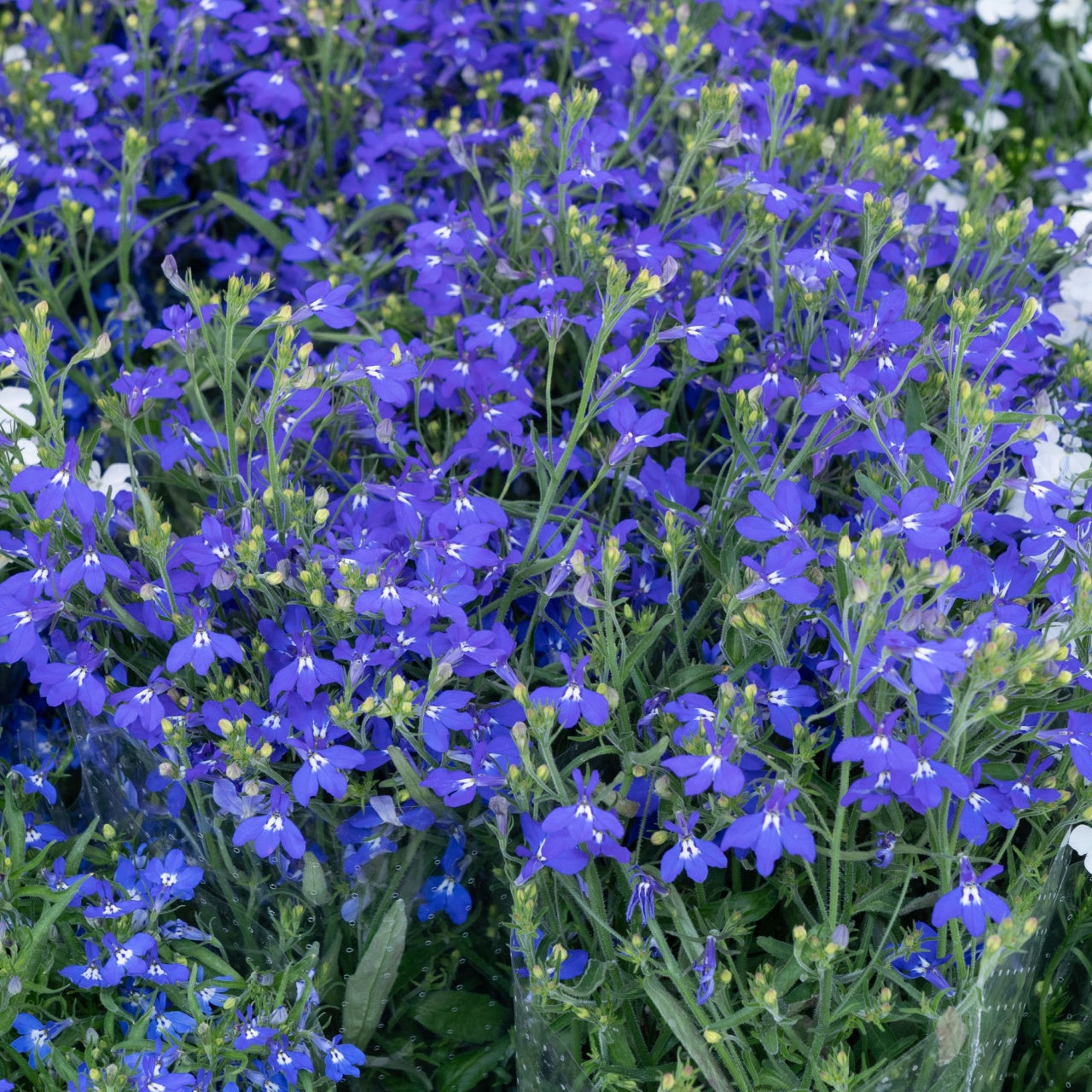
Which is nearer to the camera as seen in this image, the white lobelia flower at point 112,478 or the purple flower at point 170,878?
the purple flower at point 170,878

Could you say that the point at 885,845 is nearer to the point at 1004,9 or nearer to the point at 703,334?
the point at 703,334

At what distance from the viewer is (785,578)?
1.60 m

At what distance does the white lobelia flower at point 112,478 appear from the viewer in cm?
211

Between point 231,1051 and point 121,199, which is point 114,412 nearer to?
point 121,199

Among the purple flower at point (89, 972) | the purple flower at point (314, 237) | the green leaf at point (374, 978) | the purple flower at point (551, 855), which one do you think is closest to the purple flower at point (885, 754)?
the purple flower at point (551, 855)

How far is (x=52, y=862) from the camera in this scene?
6.53 ft

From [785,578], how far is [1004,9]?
2341 mm

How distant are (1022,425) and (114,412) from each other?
1.27 m

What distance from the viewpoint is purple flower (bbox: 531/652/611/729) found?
160 centimetres

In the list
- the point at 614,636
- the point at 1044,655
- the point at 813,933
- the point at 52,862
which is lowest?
the point at 52,862

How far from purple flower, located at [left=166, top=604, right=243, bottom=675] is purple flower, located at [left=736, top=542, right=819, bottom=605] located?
2.25 ft

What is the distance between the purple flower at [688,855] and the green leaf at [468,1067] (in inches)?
22.9

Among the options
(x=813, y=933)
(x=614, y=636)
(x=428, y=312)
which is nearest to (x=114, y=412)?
(x=428, y=312)

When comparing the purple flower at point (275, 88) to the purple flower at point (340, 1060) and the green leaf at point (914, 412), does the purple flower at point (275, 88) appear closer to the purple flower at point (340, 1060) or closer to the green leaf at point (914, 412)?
the green leaf at point (914, 412)
